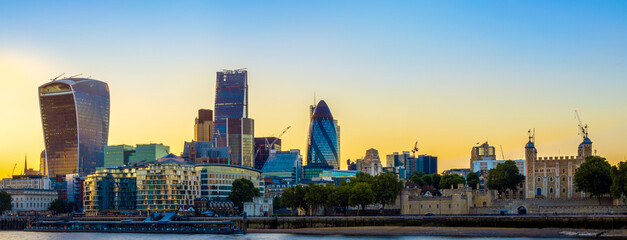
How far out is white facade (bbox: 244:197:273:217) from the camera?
6230 inches

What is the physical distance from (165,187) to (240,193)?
16.8 metres

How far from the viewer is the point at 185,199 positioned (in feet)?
598

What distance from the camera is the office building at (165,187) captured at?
595 ft

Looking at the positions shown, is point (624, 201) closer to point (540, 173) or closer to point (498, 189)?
point (540, 173)

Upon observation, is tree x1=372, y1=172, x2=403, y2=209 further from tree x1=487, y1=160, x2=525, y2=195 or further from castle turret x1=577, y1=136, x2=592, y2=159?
castle turret x1=577, y1=136, x2=592, y2=159

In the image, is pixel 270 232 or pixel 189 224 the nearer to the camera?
pixel 270 232

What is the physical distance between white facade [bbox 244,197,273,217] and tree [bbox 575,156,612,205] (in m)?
58.7

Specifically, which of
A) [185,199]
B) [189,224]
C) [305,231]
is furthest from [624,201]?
[185,199]

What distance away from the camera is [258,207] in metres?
160

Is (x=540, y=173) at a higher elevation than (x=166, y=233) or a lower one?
higher

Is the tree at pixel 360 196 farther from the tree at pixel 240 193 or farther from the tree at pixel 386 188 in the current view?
the tree at pixel 240 193

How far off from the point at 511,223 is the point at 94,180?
112m

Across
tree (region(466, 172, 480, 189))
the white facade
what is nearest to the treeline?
the white facade

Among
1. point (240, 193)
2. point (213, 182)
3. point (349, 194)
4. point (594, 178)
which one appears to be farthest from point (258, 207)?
point (594, 178)
